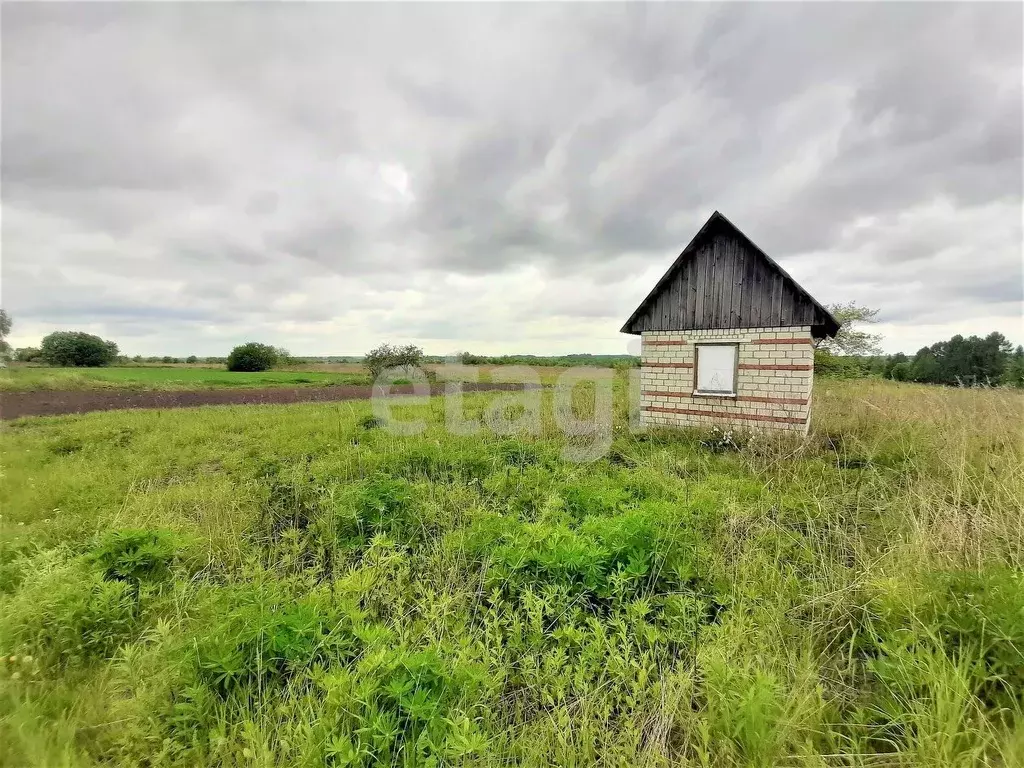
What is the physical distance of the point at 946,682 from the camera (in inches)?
75.7

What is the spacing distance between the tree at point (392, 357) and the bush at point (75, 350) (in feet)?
62.0

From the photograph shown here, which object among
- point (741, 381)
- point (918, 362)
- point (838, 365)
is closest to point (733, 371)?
point (741, 381)

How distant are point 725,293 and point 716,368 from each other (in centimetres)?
172

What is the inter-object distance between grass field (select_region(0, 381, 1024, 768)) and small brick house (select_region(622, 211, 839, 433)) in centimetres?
299

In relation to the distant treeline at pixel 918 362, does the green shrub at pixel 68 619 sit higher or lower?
lower

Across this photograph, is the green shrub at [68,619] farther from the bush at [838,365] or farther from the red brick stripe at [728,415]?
the bush at [838,365]

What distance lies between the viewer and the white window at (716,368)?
887 cm

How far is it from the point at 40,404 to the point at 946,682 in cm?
2310

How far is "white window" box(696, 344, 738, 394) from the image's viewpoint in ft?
29.1

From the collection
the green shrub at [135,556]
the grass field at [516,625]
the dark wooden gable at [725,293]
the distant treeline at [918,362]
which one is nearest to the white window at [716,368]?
the dark wooden gable at [725,293]

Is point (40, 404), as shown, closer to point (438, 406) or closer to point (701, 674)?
point (438, 406)

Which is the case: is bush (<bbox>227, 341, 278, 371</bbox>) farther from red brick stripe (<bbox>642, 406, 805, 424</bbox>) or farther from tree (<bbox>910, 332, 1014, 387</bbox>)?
tree (<bbox>910, 332, 1014, 387</bbox>)

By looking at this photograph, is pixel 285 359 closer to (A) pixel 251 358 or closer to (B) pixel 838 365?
(A) pixel 251 358

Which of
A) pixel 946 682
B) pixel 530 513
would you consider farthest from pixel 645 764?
pixel 530 513
